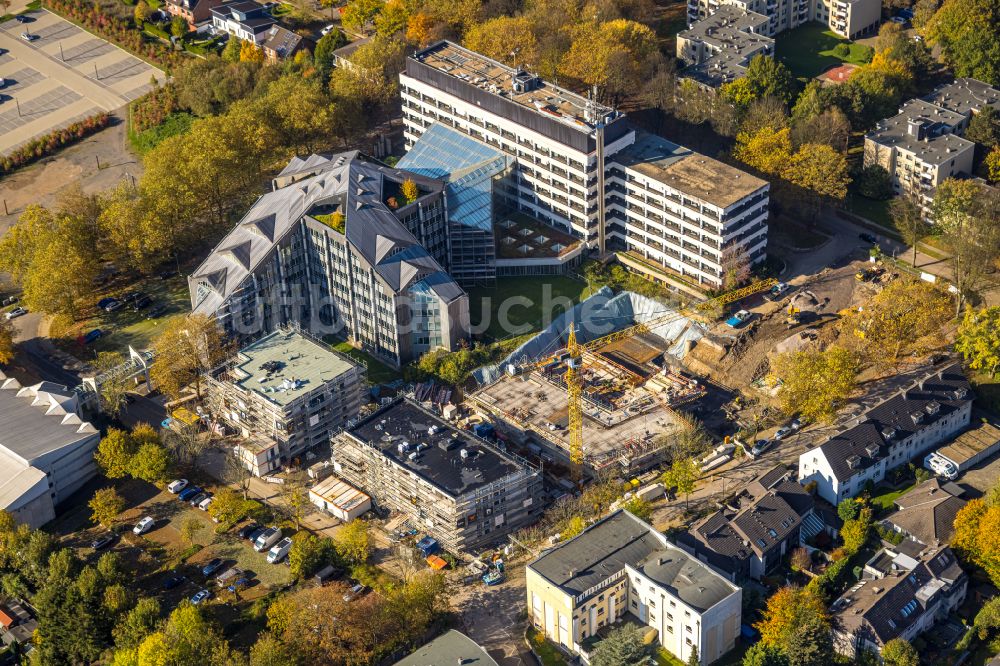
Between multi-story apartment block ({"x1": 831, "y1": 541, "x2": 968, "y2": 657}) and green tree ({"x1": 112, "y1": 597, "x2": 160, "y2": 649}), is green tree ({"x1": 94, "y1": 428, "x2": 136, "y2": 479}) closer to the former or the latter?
green tree ({"x1": 112, "y1": 597, "x2": 160, "y2": 649})

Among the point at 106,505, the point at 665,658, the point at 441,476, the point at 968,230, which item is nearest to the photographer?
the point at 665,658

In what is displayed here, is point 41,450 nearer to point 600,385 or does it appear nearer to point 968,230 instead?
point 600,385

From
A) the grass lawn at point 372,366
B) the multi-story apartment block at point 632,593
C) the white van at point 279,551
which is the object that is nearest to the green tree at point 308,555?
the white van at point 279,551

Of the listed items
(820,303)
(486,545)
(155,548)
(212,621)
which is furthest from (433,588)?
(820,303)

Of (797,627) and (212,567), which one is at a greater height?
(797,627)

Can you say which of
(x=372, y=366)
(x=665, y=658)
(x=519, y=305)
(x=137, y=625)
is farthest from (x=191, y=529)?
(x=519, y=305)

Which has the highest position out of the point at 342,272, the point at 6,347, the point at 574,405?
the point at 342,272

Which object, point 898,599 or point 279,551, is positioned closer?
point 898,599

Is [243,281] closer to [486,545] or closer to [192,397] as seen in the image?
[192,397]
